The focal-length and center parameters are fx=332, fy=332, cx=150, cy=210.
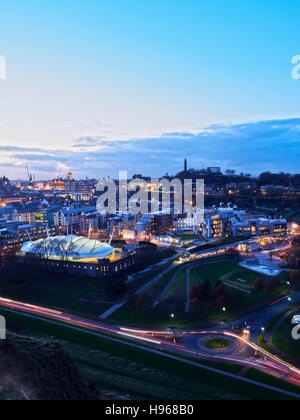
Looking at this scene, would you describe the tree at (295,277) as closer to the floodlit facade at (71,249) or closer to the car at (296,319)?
the car at (296,319)

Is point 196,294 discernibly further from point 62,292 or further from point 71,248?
point 71,248

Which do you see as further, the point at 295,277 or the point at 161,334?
the point at 295,277

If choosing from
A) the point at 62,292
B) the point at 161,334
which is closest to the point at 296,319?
the point at 161,334

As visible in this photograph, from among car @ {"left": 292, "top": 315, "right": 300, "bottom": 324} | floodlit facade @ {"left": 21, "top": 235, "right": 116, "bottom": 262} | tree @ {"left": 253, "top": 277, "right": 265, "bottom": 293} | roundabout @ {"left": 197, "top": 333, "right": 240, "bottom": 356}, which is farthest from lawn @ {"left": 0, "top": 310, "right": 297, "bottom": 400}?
floodlit facade @ {"left": 21, "top": 235, "right": 116, "bottom": 262}

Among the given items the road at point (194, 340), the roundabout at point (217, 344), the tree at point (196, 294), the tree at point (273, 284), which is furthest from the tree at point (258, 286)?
the roundabout at point (217, 344)

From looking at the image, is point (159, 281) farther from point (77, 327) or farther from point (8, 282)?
point (8, 282)

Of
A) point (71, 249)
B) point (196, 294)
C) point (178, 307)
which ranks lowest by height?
point (178, 307)
